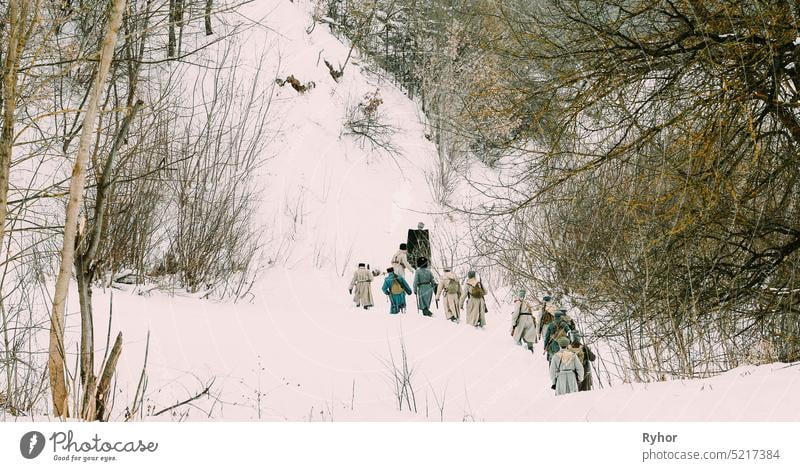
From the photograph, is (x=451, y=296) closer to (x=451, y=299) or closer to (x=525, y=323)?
(x=451, y=299)

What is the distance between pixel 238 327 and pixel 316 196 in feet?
38.6

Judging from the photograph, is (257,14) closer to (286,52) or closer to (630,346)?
(286,52)

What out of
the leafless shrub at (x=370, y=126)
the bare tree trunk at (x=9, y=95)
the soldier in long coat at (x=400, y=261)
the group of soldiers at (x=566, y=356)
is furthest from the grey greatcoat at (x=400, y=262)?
the leafless shrub at (x=370, y=126)

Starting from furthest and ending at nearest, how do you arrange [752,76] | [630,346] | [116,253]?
[116,253]
[630,346]
[752,76]

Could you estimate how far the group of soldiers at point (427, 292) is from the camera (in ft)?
37.8

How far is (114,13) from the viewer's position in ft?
12.6

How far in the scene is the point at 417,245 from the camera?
15.7 m

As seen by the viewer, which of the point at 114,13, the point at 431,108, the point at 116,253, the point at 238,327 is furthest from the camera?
the point at 431,108

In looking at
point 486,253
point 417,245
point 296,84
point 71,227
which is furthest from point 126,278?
point 296,84

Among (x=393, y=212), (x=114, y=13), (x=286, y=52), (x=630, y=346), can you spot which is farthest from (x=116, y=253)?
(x=286, y=52)

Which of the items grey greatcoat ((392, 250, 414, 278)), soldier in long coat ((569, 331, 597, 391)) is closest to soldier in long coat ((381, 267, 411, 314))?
grey greatcoat ((392, 250, 414, 278))

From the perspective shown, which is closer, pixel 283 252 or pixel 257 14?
pixel 283 252

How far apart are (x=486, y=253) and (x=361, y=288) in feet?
23.3

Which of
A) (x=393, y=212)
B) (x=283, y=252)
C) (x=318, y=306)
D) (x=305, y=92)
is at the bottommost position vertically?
(x=318, y=306)
